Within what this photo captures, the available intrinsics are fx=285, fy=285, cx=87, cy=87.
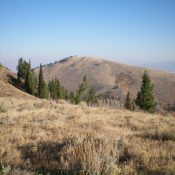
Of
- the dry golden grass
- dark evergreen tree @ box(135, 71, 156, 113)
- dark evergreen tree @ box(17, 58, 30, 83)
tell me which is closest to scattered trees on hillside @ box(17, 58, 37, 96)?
dark evergreen tree @ box(17, 58, 30, 83)

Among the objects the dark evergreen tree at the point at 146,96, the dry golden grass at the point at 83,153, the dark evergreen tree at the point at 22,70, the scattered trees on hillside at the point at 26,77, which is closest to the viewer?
the dry golden grass at the point at 83,153

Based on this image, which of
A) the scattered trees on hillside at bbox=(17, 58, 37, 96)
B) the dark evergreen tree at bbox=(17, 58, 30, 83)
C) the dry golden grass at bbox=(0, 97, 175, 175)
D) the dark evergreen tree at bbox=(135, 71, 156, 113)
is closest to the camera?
the dry golden grass at bbox=(0, 97, 175, 175)

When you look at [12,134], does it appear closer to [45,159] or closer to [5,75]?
[45,159]

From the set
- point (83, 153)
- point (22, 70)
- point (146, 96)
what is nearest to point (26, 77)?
point (22, 70)

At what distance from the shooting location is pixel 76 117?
46.9 ft

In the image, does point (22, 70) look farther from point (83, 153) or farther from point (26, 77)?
point (83, 153)

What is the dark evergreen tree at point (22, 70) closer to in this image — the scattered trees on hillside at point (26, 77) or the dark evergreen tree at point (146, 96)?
the scattered trees on hillside at point (26, 77)

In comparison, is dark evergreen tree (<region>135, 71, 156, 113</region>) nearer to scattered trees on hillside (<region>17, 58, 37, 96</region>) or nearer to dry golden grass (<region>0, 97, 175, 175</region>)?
scattered trees on hillside (<region>17, 58, 37, 96</region>)

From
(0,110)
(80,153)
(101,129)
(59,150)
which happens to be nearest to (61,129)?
(101,129)

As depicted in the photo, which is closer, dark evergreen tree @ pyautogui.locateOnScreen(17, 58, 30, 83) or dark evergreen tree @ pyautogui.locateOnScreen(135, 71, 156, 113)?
dark evergreen tree @ pyautogui.locateOnScreen(135, 71, 156, 113)

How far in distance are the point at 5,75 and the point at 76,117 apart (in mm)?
69473

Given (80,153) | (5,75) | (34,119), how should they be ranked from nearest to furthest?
(80,153)
(34,119)
(5,75)

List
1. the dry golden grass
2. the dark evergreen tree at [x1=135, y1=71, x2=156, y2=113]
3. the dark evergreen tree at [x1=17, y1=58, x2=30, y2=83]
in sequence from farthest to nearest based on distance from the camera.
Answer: the dark evergreen tree at [x1=17, y1=58, x2=30, y2=83], the dark evergreen tree at [x1=135, y1=71, x2=156, y2=113], the dry golden grass

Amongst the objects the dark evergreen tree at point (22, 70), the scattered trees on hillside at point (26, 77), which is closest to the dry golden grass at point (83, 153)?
the scattered trees on hillside at point (26, 77)
